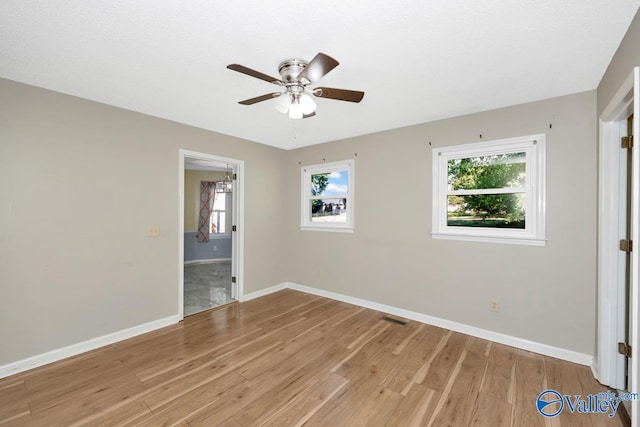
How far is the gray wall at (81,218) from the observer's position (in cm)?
230

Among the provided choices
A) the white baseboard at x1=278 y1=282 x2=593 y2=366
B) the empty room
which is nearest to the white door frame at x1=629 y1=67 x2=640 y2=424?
the empty room

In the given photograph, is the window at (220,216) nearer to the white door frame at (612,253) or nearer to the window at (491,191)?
the window at (491,191)

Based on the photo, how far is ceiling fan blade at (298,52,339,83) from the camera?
1464 mm

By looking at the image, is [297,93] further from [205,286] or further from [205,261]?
[205,261]

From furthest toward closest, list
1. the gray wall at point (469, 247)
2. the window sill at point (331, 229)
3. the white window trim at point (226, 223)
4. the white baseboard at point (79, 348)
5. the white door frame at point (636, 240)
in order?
the white window trim at point (226, 223), the window sill at point (331, 229), the gray wall at point (469, 247), the white baseboard at point (79, 348), the white door frame at point (636, 240)

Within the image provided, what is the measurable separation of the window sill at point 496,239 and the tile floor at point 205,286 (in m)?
3.29

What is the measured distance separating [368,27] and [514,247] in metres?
2.58

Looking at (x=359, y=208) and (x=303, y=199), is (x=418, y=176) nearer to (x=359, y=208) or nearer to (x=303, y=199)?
→ (x=359, y=208)

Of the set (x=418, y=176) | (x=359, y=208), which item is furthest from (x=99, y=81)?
(x=418, y=176)

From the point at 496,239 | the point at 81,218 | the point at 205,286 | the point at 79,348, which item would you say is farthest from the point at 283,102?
the point at 205,286

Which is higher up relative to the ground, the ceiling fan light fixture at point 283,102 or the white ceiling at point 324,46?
the white ceiling at point 324,46

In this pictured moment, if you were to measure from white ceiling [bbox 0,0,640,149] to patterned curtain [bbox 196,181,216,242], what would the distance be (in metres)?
4.40

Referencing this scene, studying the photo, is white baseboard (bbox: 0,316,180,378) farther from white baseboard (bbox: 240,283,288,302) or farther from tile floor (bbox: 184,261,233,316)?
white baseboard (bbox: 240,283,288,302)

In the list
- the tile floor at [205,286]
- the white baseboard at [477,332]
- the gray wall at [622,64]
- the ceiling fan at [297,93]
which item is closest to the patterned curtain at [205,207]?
the tile floor at [205,286]
